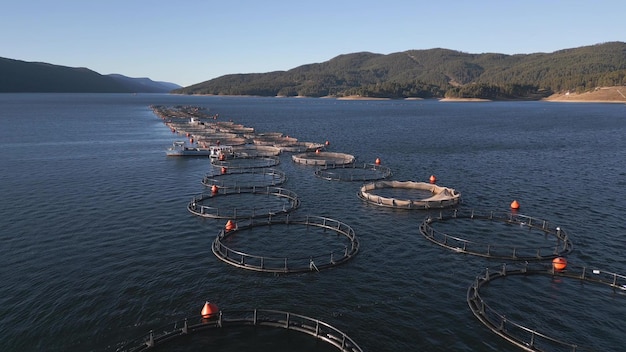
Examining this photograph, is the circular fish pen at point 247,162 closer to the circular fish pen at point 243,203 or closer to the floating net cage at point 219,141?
the circular fish pen at point 243,203

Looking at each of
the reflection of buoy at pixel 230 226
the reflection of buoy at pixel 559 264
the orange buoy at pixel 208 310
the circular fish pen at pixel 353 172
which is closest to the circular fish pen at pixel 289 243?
the reflection of buoy at pixel 230 226

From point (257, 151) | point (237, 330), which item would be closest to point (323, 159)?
point (257, 151)

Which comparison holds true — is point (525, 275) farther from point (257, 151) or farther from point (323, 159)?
point (257, 151)

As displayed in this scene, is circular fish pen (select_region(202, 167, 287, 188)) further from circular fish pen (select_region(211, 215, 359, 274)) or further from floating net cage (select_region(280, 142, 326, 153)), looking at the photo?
floating net cage (select_region(280, 142, 326, 153))

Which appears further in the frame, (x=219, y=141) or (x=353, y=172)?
(x=219, y=141)

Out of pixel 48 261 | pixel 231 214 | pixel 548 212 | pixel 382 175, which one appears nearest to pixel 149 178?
pixel 231 214

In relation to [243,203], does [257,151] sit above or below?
above

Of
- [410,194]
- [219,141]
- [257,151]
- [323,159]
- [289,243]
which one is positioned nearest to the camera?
[289,243]

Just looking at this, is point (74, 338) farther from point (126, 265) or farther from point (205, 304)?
point (126, 265)

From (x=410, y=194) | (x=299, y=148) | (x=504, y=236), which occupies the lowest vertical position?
(x=504, y=236)
